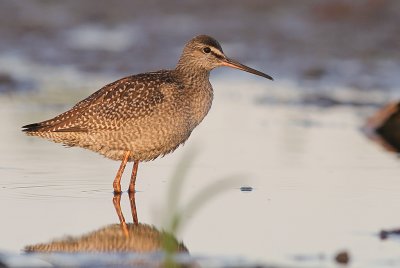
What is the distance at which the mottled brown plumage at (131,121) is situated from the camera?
35.0ft

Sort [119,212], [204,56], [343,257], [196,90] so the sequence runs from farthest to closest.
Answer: [204,56] < [196,90] < [119,212] < [343,257]

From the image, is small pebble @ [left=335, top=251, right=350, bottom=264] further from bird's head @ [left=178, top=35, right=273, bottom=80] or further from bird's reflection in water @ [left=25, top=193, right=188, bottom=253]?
bird's head @ [left=178, top=35, right=273, bottom=80]

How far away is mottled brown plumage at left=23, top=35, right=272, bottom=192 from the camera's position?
10680mm

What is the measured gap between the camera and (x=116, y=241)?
28.2 feet

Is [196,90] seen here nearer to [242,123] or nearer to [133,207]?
[133,207]

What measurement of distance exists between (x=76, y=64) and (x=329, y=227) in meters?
10.7

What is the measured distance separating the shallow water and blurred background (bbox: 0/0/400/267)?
0.9 inches

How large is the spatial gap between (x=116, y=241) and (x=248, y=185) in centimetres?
239

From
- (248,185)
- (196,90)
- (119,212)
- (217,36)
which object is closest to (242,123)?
(196,90)

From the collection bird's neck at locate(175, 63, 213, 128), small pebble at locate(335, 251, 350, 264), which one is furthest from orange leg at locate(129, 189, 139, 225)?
small pebble at locate(335, 251, 350, 264)

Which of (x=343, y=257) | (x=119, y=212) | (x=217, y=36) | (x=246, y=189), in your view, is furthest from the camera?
(x=217, y=36)

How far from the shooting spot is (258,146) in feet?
41.7

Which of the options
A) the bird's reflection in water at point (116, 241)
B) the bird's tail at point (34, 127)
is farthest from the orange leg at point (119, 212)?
the bird's tail at point (34, 127)

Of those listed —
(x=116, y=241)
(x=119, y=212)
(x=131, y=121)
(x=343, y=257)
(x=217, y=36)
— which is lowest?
(x=343, y=257)
